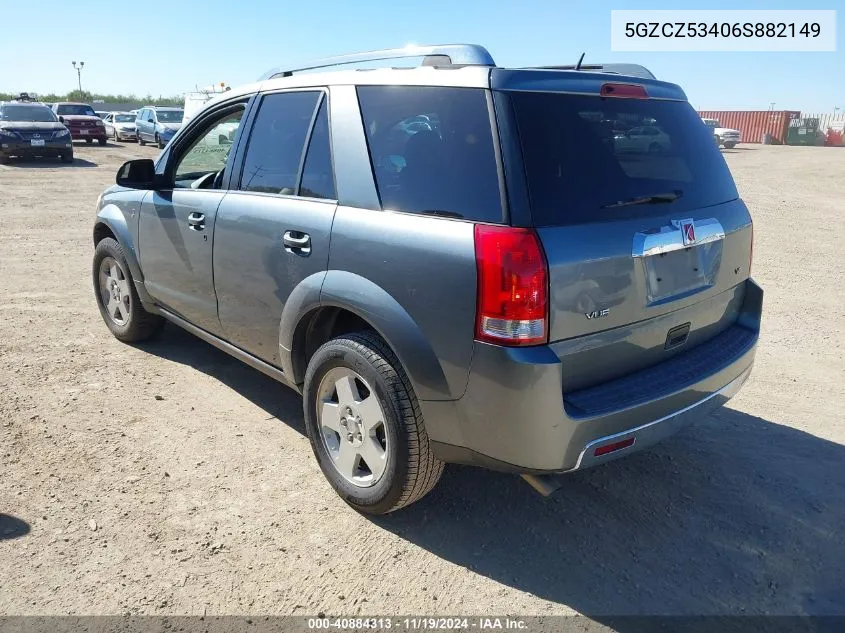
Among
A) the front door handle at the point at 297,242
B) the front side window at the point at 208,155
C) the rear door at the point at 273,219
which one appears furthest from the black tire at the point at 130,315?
the front door handle at the point at 297,242

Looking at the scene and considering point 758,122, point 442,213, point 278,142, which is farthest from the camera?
point 758,122

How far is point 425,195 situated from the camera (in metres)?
2.72

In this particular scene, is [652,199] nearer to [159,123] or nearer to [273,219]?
[273,219]

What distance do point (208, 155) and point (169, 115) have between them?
27078mm

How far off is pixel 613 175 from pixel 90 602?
8.52 ft

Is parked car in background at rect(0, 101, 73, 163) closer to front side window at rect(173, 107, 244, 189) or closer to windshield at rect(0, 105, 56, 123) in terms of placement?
windshield at rect(0, 105, 56, 123)

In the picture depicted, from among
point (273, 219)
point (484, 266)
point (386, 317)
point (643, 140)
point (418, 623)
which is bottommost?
point (418, 623)

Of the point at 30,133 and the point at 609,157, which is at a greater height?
the point at 30,133

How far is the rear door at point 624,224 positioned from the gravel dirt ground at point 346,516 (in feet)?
2.72

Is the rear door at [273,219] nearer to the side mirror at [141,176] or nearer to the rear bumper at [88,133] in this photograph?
the side mirror at [141,176]

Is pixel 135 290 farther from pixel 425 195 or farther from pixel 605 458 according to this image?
pixel 605 458

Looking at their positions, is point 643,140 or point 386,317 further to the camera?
point 643,140

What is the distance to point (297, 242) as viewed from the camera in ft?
10.5

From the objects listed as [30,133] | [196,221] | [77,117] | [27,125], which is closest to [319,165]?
[196,221]
